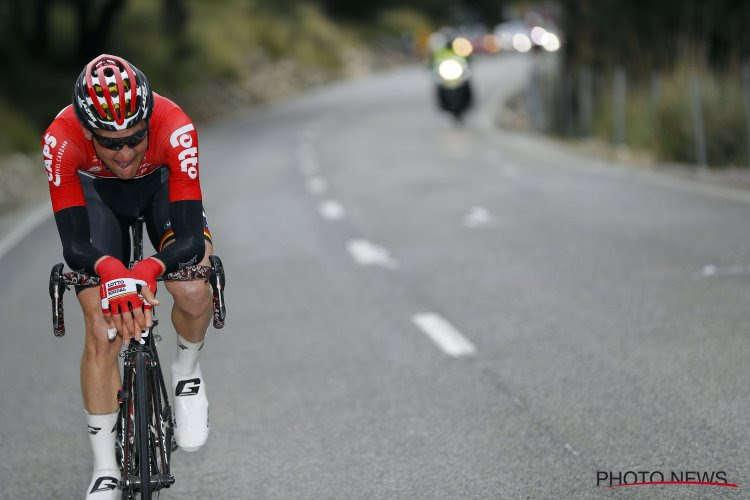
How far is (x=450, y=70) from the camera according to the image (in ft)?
91.6

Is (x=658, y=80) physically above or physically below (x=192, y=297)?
below

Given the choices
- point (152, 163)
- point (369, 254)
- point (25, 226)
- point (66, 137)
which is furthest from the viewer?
point (25, 226)

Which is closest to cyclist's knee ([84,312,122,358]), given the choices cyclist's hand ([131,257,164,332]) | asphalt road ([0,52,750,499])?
cyclist's hand ([131,257,164,332])

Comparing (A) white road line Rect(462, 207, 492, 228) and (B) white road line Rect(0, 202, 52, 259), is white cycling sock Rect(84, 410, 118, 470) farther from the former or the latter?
(A) white road line Rect(462, 207, 492, 228)

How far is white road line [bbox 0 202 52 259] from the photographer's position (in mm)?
13135

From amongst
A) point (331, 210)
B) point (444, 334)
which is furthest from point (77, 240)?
point (331, 210)

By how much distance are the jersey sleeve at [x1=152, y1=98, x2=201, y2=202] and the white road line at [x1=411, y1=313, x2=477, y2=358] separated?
3.06 metres

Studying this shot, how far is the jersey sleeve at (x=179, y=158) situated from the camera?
4383 millimetres

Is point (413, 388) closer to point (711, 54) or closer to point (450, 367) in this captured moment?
point (450, 367)

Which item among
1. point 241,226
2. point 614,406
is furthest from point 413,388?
point 241,226

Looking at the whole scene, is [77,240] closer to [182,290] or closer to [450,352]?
[182,290]

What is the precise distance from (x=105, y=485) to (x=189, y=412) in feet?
1.75

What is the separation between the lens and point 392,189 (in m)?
16.8

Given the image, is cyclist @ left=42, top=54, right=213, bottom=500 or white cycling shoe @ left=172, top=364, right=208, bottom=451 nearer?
cyclist @ left=42, top=54, right=213, bottom=500
